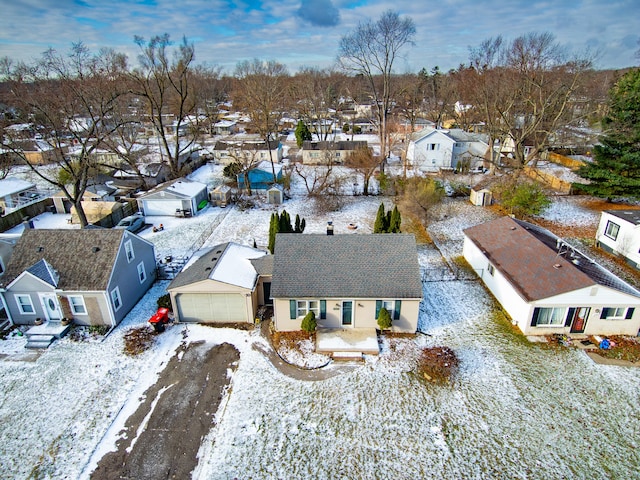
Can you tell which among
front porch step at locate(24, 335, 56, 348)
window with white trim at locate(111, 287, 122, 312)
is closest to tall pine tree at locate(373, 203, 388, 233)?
window with white trim at locate(111, 287, 122, 312)

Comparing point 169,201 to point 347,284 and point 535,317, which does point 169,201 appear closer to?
point 347,284

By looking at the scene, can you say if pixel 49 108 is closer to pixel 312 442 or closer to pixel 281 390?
pixel 281 390

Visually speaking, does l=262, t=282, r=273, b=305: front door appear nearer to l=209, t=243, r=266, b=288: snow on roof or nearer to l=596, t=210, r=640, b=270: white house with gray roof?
l=209, t=243, r=266, b=288: snow on roof

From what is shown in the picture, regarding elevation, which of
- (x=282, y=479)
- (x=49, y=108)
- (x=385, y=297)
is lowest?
(x=282, y=479)

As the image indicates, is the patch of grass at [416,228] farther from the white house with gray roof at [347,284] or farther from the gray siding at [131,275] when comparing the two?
the gray siding at [131,275]

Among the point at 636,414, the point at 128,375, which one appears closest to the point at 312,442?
the point at 128,375

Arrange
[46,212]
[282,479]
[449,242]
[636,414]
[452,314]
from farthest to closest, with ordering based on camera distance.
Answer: [46,212] < [449,242] < [452,314] < [636,414] < [282,479]

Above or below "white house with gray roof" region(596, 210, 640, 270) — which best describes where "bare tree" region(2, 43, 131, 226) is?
above
